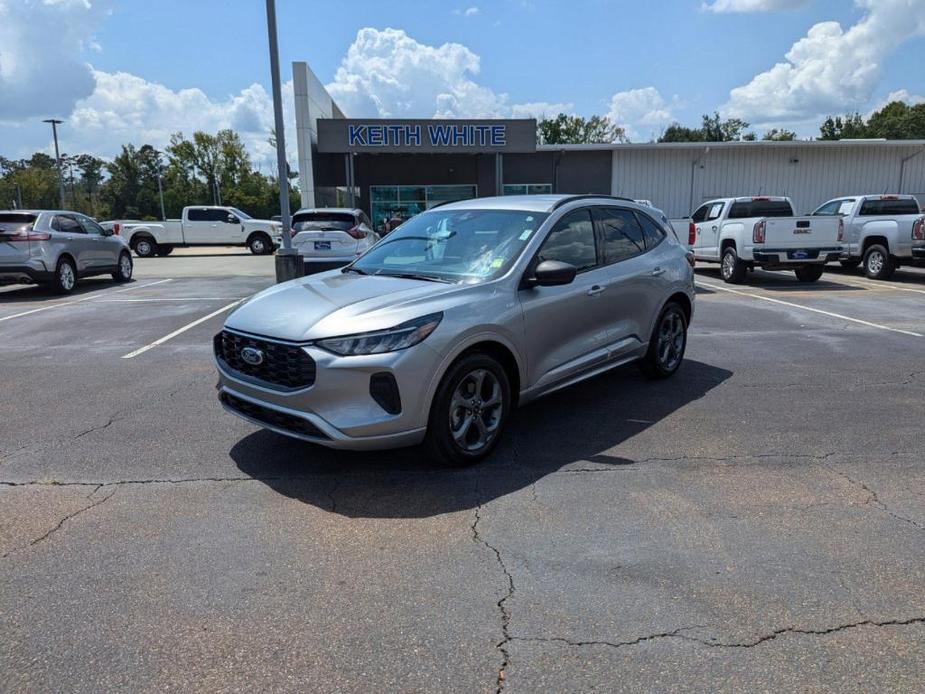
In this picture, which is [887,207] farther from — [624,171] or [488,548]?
[488,548]

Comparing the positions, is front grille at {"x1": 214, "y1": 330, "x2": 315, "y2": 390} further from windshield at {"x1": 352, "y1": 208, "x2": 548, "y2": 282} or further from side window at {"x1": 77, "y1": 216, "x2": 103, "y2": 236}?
side window at {"x1": 77, "y1": 216, "x2": 103, "y2": 236}

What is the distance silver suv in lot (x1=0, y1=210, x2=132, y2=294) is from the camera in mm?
12883

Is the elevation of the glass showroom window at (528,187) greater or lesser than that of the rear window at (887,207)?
greater

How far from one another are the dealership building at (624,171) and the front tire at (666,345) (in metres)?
21.2

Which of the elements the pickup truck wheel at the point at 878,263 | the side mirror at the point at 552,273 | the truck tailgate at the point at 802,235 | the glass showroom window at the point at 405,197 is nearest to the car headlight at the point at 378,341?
the side mirror at the point at 552,273

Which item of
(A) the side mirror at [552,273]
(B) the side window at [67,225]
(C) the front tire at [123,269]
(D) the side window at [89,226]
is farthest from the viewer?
(C) the front tire at [123,269]

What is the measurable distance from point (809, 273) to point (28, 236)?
54.8 feet

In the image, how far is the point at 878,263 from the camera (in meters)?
16.0

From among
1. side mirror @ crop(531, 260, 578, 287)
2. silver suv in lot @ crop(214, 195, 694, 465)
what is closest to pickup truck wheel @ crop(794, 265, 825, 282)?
silver suv in lot @ crop(214, 195, 694, 465)

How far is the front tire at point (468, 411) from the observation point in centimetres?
422

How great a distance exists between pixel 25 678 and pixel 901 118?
93.6m

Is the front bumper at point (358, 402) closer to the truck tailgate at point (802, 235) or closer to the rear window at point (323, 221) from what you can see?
the rear window at point (323, 221)

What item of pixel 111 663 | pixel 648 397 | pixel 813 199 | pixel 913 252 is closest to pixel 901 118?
pixel 813 199

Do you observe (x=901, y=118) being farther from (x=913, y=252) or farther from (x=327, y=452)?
(x=327, y=452)
